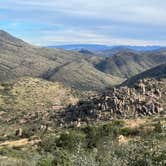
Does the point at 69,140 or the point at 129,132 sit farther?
the point at 129,132

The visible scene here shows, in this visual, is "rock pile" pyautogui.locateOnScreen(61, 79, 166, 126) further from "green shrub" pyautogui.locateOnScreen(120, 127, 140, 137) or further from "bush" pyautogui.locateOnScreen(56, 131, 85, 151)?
"bush" pyautogui.locateOnScreen(56, 131, 85, 151)

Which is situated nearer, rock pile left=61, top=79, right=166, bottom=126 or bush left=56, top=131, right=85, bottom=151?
bush left=56, top=131, right=85, bottom=151

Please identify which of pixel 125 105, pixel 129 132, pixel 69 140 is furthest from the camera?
pixel 125 105

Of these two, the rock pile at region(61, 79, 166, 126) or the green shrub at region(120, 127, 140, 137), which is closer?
the green shrub at region(120, 127, 140, 137)

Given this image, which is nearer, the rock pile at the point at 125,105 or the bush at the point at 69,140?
the bush at the point at 69,140

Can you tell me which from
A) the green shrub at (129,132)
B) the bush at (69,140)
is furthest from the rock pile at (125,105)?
the bush at (69,140)

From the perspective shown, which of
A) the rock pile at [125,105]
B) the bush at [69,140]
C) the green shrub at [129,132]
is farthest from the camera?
the rock pile at [125,105]

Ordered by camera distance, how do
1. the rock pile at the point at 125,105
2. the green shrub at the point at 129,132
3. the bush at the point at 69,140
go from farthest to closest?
1. the rock pile at the point at 125,105
2. the green shrub at the point at 129,132
3. the bush at the point at 69,140

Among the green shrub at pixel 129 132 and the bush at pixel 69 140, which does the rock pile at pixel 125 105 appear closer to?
the green shrub at pixel 129 132

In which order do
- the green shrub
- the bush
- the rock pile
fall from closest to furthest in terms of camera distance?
the bush
the green shrub
the rock pile

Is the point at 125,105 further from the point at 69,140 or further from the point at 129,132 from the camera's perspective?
the point at 69,140

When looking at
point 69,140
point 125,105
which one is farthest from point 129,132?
point 125,105

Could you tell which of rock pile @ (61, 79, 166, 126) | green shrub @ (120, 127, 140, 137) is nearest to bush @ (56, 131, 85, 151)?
green shrub @ (120, 127, 140, 137)

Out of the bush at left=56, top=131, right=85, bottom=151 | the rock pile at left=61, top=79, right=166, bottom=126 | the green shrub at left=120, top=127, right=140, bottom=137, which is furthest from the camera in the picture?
the rock pile at left=61, top=79, right=166, bottom=126
